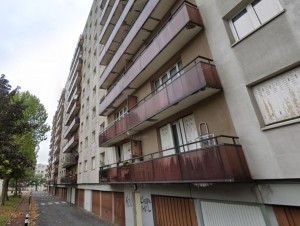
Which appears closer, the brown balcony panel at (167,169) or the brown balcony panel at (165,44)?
the brown balcony panel at (167,169)

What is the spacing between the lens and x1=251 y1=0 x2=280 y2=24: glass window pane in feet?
18.9

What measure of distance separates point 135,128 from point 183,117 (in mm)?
3480

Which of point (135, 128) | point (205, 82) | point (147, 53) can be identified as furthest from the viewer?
point (135, 128)

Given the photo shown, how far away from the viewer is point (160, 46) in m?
9.56

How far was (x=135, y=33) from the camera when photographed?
12.4 m

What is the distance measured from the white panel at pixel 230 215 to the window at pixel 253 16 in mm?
5306

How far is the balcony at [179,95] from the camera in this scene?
22.4 ft

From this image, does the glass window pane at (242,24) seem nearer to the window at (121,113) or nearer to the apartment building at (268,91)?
the apartment building at (268,91)

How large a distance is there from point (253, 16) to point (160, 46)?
4286mm

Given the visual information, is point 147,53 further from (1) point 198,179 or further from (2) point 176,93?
(1) point 198,179

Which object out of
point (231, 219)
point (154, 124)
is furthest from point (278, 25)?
point (154, 124)

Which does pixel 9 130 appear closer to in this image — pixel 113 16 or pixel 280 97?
pixel 113 16

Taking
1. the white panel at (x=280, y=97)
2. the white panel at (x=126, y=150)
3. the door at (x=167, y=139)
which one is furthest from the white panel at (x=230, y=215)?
the white panel at (x=126, y=150)

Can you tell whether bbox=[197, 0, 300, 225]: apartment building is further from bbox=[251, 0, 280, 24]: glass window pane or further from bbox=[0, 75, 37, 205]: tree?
bbox=[0, 75, 37, 205]: tree
